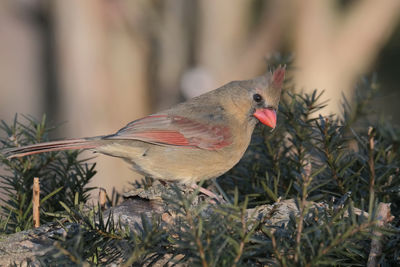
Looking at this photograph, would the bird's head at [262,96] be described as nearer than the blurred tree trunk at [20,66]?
Yes

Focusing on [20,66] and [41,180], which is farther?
[20,66]

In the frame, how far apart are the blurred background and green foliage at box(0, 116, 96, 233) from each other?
3.92 m

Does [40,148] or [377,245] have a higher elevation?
[40,148]

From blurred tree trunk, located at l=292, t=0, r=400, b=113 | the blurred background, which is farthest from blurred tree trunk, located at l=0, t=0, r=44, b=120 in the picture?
blurred tree trunk, located at l=292, t=0, r=400, b=113

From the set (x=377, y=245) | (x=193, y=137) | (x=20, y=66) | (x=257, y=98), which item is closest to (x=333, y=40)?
(x=257, y=98)

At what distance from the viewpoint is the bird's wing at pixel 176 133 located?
2.52 meters

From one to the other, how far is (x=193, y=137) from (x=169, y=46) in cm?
471

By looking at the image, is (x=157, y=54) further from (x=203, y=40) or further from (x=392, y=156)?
(x=392, y=156)

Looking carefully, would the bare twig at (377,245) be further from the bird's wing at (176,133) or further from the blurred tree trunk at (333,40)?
the blurred tree trunk at (333,40)

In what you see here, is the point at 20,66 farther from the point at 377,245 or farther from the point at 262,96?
the point at 377,245

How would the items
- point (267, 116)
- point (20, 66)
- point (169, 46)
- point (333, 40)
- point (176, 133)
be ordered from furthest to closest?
1. point (20, 66)
2. point (169, 46)
3. point (333, 40)
4. point (176, 133)
5. point (267, 116)

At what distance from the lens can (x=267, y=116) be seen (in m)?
2.33

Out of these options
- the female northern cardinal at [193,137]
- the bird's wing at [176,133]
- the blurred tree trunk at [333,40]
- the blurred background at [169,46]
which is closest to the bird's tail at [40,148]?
the female northern cardinal at [193,137]

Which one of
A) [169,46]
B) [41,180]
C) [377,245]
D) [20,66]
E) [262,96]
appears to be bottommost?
[377,245]
